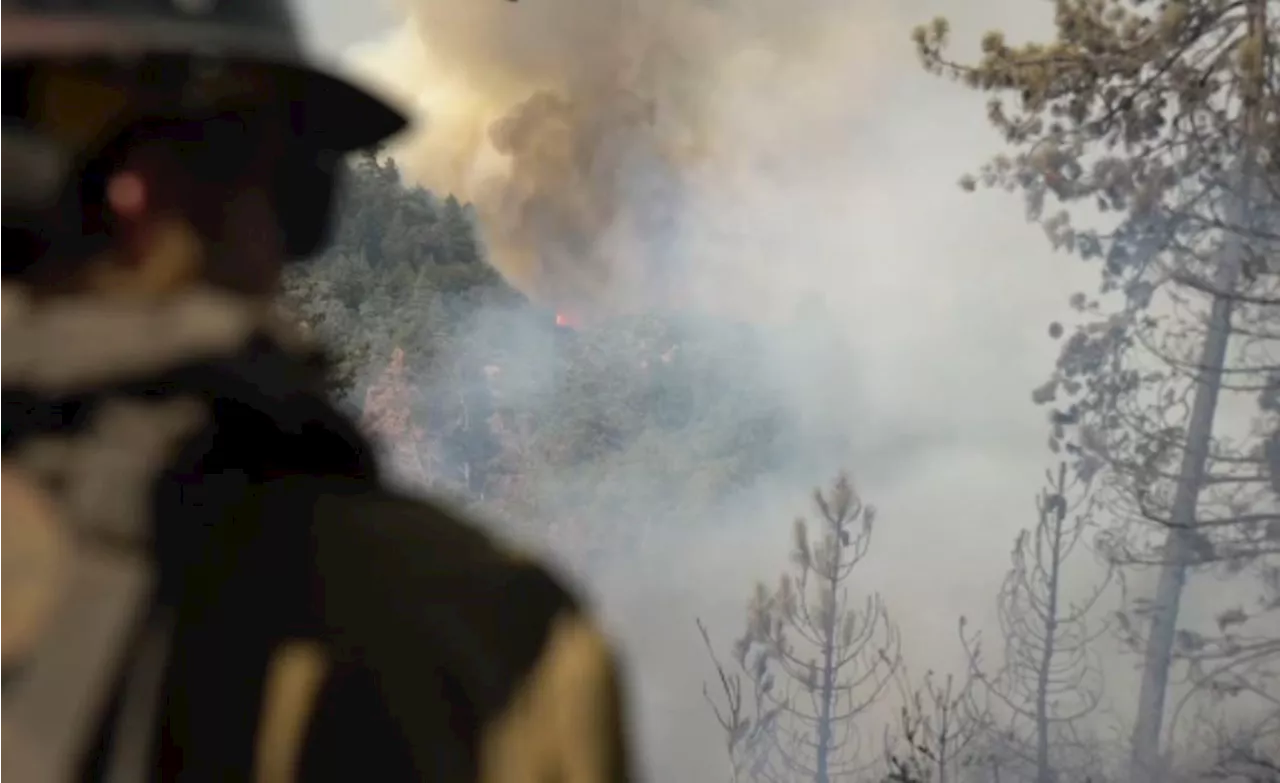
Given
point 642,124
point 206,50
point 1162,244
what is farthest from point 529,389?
point 206,50

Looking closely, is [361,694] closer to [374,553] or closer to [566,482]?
[374,553]

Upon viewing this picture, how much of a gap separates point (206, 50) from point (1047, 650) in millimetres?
1128

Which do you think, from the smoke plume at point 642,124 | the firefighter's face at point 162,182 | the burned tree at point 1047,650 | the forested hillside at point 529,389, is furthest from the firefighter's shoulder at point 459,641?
the burned tree at point 1047,650

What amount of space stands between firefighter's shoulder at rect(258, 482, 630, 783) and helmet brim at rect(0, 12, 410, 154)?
0.61ft

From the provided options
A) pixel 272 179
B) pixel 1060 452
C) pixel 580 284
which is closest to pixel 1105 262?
pixel 1060 452

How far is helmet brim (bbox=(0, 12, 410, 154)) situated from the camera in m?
0.49

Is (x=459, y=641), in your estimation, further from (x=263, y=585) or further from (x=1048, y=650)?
(x=1048, y=650)

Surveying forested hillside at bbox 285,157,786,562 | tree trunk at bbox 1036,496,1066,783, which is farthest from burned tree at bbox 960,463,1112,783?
forested hillside at bbox 285,157,786,562

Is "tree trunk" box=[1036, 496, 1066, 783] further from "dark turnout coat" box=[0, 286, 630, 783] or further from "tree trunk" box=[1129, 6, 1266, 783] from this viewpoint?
"dark turnout coat" box=[0, 286, 630, 783]

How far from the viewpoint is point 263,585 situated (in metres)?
0.44

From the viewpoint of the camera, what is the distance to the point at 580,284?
1.32 metres

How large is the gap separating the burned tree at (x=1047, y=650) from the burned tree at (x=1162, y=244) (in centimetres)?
6

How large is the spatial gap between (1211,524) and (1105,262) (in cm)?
30

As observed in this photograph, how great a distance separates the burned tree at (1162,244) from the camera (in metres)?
1.40
